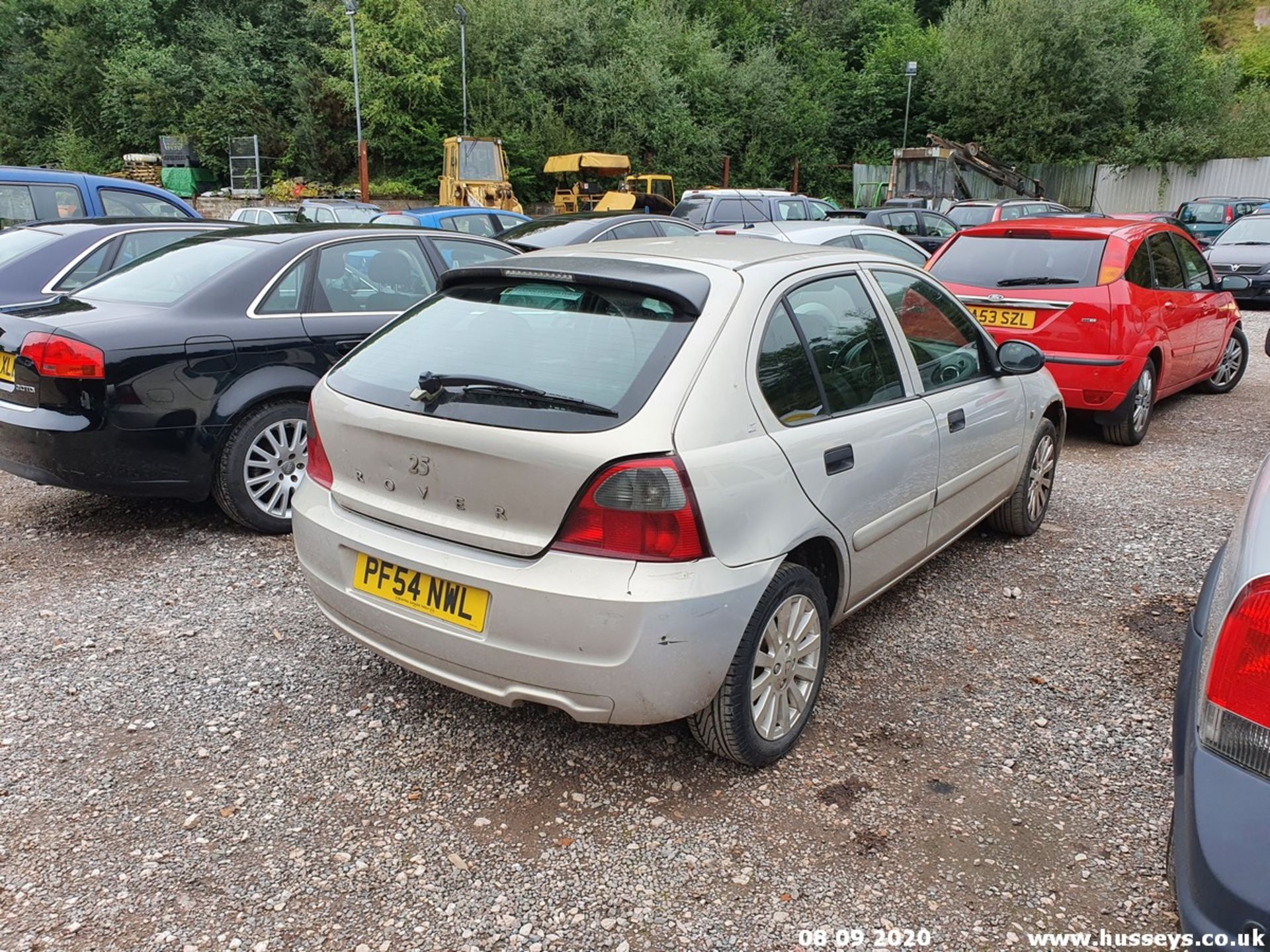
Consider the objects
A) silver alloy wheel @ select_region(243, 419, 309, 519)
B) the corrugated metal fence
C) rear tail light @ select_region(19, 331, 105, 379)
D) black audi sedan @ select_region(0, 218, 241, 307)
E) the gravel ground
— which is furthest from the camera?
the corrugated metal fence

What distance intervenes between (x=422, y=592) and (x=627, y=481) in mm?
747

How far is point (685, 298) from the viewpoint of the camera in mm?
2836

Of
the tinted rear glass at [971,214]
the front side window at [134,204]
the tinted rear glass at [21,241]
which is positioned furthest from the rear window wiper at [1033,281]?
the tinted rear glass at [971,214]

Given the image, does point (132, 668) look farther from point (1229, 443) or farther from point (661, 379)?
point (1229, 443)

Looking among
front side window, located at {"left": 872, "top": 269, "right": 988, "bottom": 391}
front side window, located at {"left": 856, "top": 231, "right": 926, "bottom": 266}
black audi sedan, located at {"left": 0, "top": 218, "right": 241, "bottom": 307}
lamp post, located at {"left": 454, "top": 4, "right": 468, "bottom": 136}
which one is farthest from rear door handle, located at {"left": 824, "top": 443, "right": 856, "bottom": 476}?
lamp post, located at {"left": 454, "top": 4, "right": 468, "bottom": 136}

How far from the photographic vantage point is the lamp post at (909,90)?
33.5m

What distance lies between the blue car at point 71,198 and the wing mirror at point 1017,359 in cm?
801

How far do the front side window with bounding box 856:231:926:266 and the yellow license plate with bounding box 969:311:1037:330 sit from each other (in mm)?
2763

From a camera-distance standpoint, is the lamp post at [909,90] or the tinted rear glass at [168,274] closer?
the tinted rear glass at [168,274]

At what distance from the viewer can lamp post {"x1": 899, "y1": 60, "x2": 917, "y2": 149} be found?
110ft

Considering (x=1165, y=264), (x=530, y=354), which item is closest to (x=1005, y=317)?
(x=1165, y=264)

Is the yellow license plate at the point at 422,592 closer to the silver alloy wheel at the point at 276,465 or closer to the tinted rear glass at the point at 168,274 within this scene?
the silver alloy wheel at the point at 276,465

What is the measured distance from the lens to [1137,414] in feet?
22.5

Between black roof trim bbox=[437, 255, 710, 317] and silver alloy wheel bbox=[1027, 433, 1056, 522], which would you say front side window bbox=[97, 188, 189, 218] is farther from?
silver alloy wheel bbox=[1027, 433, 1056, 522]
